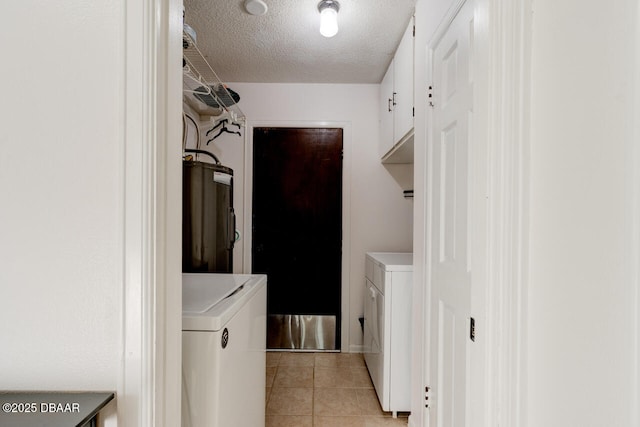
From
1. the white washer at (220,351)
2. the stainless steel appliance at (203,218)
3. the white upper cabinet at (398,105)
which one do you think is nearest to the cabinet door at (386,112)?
the white upper cabinet at (398,105)

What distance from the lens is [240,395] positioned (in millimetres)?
1173

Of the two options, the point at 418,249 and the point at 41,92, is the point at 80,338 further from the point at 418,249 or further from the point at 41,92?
the point at 418,249

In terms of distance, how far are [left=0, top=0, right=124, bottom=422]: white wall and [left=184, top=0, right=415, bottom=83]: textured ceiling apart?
Answer: 1395mm

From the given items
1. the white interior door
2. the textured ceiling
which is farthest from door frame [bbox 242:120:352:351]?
the white interior door

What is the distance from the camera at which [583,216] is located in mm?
570

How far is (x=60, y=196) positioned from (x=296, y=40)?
199 cm

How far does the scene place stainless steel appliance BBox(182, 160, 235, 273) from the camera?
5.77 ft

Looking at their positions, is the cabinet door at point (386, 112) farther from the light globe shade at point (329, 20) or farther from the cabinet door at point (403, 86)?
the light globe shade at point (329, 20)

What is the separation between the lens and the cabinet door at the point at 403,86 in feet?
6.27

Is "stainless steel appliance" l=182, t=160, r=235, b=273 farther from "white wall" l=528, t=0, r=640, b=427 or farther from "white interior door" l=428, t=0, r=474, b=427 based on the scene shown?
"white wall" l=528, t=0, r=640, b=427

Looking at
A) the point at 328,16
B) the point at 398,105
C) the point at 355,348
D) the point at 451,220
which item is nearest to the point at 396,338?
the point at 451,220

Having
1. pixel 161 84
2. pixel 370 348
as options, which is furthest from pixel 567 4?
pixel 370 348

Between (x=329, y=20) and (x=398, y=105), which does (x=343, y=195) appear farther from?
(x=329, y=20)

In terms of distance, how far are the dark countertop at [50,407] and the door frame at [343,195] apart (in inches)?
89.3
